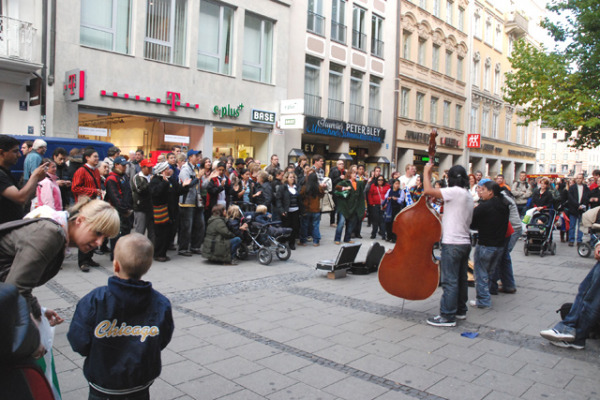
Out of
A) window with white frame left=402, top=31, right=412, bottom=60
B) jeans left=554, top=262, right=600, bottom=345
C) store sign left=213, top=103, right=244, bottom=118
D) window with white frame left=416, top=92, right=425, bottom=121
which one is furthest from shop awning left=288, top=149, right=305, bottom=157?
jeans left=554, top=262, right=600, bottom=345

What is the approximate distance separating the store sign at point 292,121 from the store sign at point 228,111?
6.22 ft

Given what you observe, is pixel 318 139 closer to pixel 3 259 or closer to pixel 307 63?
pixel 307 63

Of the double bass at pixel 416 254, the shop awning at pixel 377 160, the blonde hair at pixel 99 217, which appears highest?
the shop awning at pixel 377 160

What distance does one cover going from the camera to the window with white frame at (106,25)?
1382cm

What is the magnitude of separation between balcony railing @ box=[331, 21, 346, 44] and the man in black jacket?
12.5 meters

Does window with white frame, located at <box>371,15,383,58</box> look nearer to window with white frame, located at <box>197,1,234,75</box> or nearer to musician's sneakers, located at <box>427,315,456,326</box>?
window with white frame, located at <box>197,1,234,75</box>

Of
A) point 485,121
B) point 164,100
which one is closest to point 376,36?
point 164,100

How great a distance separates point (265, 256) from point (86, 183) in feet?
11.3

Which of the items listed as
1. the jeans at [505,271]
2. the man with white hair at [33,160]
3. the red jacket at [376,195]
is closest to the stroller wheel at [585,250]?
the red jacket at [376,195]

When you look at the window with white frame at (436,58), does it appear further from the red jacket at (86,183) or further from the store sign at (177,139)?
the red jacket at (86,183)

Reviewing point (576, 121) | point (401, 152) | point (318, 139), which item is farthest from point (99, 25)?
point (401, 152)

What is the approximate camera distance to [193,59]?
53.5ft

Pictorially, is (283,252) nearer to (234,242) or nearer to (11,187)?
(234,242)

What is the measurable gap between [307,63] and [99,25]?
9.74 meters
